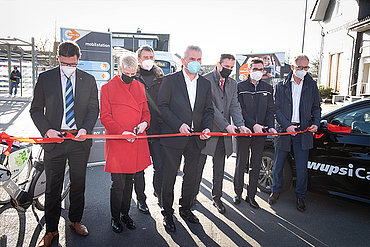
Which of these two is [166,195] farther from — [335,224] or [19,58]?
[19,58]

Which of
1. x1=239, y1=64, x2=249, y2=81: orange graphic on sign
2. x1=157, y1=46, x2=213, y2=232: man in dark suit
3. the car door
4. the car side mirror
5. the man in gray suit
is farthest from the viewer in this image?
x1=239, y1=64, x2=249, y2=81: orange graphic on sign

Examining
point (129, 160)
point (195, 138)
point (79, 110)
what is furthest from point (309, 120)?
point (79, 110)

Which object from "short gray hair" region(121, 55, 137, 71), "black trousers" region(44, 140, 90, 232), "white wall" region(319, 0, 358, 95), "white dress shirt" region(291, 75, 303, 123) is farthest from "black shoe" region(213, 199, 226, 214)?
"white wall" region(319, 0, 358, 95)

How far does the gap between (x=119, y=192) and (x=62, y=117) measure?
102 cm

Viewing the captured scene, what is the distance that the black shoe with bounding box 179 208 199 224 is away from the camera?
3465 mm

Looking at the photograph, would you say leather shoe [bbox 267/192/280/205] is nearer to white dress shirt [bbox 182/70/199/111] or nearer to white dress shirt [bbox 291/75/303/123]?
white dress shirt [bbox 291/75/303/123]

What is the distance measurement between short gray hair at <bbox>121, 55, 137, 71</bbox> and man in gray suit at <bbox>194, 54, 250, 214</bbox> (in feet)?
3.82

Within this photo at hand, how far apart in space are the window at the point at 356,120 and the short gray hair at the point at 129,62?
9.21 ft

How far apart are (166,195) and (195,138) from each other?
0.76m

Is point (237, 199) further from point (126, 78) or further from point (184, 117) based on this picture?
point (126, 78)

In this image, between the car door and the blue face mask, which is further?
the car door

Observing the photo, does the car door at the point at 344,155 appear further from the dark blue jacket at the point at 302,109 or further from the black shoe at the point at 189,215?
the black shoe at the point at 189,215

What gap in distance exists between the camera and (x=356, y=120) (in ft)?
11.9

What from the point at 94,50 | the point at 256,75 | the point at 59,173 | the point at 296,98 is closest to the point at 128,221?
the point at 59,173
